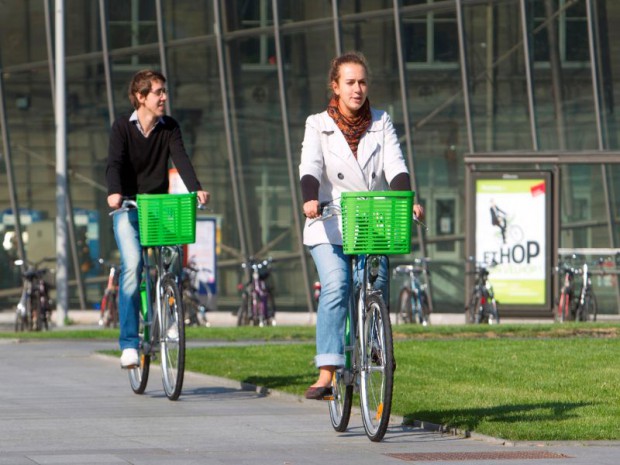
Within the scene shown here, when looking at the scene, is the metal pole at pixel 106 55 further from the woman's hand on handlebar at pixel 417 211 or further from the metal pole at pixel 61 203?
the woman's hand on handlebar at pixel 417 211

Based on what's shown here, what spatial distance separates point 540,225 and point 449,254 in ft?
19.7

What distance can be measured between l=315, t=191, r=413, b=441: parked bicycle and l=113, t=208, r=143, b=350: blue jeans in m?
2.51

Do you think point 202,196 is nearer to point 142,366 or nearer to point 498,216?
point 142,366

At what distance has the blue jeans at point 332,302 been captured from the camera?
793 centimetres

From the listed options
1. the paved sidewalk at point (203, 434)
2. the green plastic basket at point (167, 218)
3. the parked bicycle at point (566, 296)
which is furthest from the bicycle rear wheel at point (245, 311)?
the green plastic basket at point (167, 218)

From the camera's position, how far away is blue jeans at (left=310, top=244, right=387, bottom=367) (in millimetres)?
7930

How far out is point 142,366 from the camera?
1013cm

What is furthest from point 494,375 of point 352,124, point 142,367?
point 352,124

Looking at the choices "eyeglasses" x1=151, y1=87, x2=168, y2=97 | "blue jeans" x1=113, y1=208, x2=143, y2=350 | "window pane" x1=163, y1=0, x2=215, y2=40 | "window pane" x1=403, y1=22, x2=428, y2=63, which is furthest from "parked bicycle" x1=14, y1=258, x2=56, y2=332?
"eyeglasses" x1=151, y1=87, x2=168, y2=97

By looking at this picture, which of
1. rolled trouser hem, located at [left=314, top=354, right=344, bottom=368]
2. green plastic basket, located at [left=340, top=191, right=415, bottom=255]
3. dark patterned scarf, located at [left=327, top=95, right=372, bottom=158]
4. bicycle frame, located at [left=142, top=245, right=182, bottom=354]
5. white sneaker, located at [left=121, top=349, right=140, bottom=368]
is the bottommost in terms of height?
white sneaker, located at [left=121, top=349, right=140, bottom=368]

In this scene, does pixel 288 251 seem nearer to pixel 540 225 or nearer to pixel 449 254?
pixel 449 254

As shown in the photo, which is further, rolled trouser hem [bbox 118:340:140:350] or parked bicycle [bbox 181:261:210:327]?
parked bicycle [bbox 181:261:210:327]

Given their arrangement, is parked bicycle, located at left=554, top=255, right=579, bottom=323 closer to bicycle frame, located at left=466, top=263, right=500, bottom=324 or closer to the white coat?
bicycle frame, located at left=466, top=263, right=500, bottom=324

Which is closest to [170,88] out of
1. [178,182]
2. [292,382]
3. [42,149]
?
[42,149]
